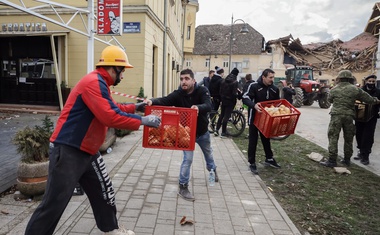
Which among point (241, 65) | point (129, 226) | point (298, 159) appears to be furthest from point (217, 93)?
point (241, 65)

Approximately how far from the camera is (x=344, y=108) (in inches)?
243

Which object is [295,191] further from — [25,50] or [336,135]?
[25,50]

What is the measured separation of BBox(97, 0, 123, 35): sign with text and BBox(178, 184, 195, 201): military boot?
617cm

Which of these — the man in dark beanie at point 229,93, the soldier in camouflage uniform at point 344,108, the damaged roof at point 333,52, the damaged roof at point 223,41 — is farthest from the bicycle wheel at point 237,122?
the damaged roof at point 223,41

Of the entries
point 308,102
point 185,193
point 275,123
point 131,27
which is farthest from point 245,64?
point 185,193

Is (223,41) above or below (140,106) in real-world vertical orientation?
above

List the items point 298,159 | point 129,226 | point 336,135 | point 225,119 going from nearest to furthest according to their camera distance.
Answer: point 129,226
point 336,135
point 298,159
point 225,119

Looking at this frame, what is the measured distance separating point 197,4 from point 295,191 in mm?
29610

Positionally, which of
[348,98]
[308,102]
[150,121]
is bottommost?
[308,102]

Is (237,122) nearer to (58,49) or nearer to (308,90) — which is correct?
(58,49)

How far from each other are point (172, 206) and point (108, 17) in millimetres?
6841

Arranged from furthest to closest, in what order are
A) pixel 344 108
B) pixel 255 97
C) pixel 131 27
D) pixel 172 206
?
pixel 131 27 < pixel 344 108 < pixel 255 97 < pixel 172 206

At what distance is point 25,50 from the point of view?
13.4 m

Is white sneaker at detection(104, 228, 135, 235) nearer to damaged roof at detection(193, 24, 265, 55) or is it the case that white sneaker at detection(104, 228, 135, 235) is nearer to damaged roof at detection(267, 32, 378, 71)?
damaged roof at detection(267, 32, 378, 71)
